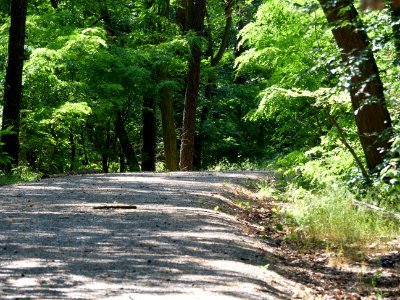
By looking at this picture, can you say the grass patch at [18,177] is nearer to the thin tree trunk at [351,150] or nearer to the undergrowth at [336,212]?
the undergrowth at [336,212]

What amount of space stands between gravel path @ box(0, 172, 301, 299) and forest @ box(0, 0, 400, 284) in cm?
201

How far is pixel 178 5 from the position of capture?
25734 mm

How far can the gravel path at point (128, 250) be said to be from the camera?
5.61 m

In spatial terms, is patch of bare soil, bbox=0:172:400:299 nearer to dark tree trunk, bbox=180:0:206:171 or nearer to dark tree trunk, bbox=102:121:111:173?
dark tree trunk, bbox=102:121:111:173

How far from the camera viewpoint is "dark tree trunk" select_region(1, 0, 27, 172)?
1709cm

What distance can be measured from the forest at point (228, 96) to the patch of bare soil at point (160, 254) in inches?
48.0

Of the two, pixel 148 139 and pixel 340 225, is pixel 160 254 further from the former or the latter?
pixel 148 139

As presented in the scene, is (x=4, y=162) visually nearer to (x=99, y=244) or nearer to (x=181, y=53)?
(x=99, y=244)

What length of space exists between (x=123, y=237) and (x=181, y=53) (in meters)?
16.9

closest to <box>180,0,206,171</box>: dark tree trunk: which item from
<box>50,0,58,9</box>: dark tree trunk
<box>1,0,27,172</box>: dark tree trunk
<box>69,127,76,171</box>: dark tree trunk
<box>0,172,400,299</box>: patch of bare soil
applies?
<box>69,127,76,171</box>: dark tree trunk

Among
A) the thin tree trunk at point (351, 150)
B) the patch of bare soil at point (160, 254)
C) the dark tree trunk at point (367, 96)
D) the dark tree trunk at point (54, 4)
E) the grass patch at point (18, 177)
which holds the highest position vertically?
the dark tree trunk at point (54, 4)

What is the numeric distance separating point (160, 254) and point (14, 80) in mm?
11440

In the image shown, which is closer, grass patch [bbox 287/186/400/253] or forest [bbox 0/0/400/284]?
grass patch [bbox 287/186/400/253]

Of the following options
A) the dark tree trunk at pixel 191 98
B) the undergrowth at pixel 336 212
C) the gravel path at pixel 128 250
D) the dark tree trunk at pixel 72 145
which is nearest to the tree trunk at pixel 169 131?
the dark tree trunk at pixel 191 98
